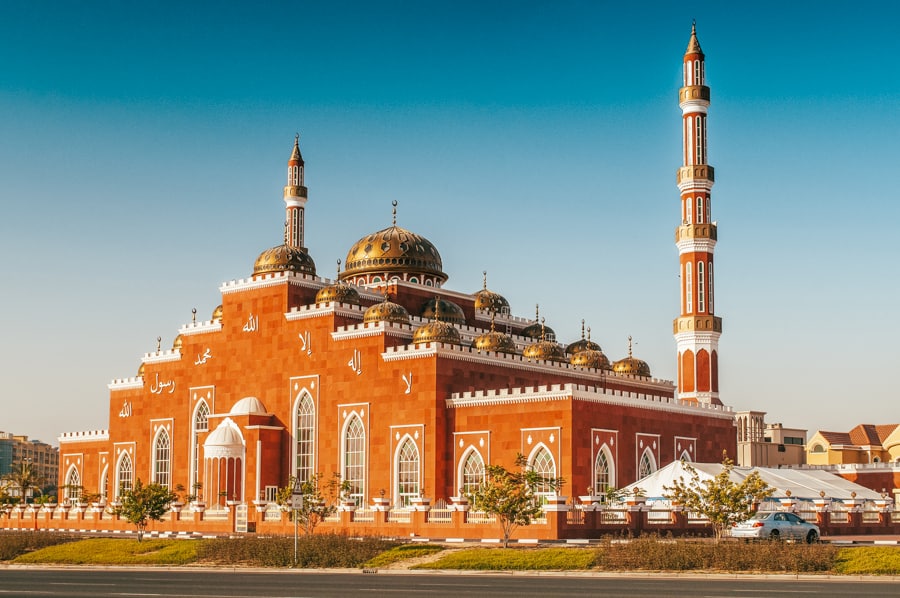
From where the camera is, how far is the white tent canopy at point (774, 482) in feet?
146

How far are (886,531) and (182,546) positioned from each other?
2510 cm

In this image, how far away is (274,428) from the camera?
2156 inches

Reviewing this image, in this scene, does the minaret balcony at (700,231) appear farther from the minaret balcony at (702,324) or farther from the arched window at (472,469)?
the arched window at (472,469)

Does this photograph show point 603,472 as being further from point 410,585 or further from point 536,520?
point 410,585

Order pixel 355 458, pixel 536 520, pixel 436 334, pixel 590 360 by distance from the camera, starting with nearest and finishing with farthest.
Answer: pixel 536 520, pixel 436 334, pixel 355 458, pixel 590 360

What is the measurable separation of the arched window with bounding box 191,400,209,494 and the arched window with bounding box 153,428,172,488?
6.02ft

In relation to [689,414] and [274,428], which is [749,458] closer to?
[689,414]

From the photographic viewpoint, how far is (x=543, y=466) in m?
47.2

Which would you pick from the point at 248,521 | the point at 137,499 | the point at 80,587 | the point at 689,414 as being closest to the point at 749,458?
the point at 689,414

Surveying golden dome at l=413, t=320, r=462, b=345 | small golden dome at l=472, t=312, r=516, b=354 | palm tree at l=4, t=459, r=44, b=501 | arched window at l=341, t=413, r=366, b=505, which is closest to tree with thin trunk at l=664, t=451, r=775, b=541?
golden dome at l=413, t=320, r=462, b=345

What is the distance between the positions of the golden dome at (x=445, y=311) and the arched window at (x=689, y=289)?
1046 centimetres

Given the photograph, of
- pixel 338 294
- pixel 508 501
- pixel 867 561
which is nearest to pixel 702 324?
pixel 338 294

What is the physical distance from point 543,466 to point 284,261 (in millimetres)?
16984

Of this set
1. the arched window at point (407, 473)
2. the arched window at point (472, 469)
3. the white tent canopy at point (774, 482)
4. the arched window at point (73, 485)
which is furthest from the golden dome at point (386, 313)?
the arched window at point (73, 485)
